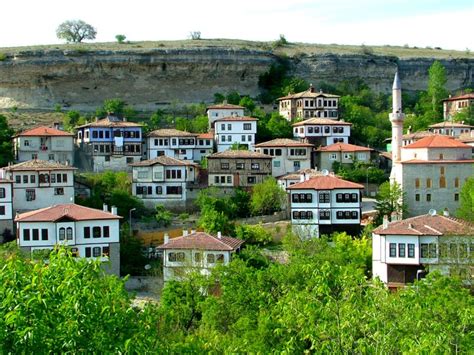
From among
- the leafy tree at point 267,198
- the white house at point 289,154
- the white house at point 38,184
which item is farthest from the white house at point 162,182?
the white house at point 289,154

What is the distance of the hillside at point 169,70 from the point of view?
70.7m

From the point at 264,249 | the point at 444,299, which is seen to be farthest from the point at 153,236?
the point at 444,299

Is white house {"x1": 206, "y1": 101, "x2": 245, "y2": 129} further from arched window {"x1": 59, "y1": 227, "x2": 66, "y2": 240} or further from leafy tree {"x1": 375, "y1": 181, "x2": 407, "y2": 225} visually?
arched window {"x1": 59, "y1": 227, "x2": 66, "y2": 240}

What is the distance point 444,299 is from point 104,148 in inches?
1359

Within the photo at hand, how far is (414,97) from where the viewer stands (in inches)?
3049

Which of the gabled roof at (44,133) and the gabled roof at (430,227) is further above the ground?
the gabled roof at (44,133)

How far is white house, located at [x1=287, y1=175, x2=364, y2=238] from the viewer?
44750 mm

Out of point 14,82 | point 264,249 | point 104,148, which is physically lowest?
point 264,249

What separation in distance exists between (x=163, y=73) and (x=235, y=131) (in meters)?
18.3

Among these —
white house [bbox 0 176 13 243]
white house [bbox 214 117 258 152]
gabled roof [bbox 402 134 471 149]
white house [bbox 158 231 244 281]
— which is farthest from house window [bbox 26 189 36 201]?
gabled roof [bbox 402 134 471 149]

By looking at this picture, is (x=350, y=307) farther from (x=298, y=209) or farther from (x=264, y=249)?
(x=298, y=209)

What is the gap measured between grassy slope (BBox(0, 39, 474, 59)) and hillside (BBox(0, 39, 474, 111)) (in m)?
0.10

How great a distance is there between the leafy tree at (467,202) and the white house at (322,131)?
601 inches

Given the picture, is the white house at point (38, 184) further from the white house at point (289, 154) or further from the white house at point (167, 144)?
the white house at point (289, 154)
